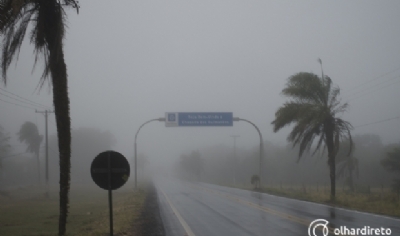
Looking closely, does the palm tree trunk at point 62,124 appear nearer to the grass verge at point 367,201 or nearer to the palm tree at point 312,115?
the grass verge at point 367,201

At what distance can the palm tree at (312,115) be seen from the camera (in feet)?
99.5

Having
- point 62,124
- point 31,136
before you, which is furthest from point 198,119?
point 31,136

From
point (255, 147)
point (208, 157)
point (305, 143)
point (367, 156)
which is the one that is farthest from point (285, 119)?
point (208, 157)

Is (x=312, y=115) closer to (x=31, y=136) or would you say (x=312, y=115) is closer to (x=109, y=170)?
(x=109, y=170)

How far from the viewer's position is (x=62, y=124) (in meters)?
12.7

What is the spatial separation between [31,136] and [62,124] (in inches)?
3101

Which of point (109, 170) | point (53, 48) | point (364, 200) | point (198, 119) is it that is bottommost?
point (364, 200)

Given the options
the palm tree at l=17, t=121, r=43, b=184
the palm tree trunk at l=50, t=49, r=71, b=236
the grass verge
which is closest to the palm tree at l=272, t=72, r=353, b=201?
the grass verge

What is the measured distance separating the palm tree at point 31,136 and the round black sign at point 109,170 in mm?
79483

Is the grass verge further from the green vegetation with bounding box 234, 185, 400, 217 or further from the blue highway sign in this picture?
the blue highway sign

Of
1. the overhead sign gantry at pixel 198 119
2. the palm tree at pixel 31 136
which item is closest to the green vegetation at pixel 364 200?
the overhead sign gantry at pixel 198 119

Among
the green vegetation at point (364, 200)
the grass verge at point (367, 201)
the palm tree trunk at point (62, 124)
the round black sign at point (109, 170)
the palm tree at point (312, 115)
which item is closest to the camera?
the round black sign at point (109, 170)

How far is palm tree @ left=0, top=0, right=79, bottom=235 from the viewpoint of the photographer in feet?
37.7

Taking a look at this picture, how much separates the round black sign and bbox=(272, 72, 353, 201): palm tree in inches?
868
